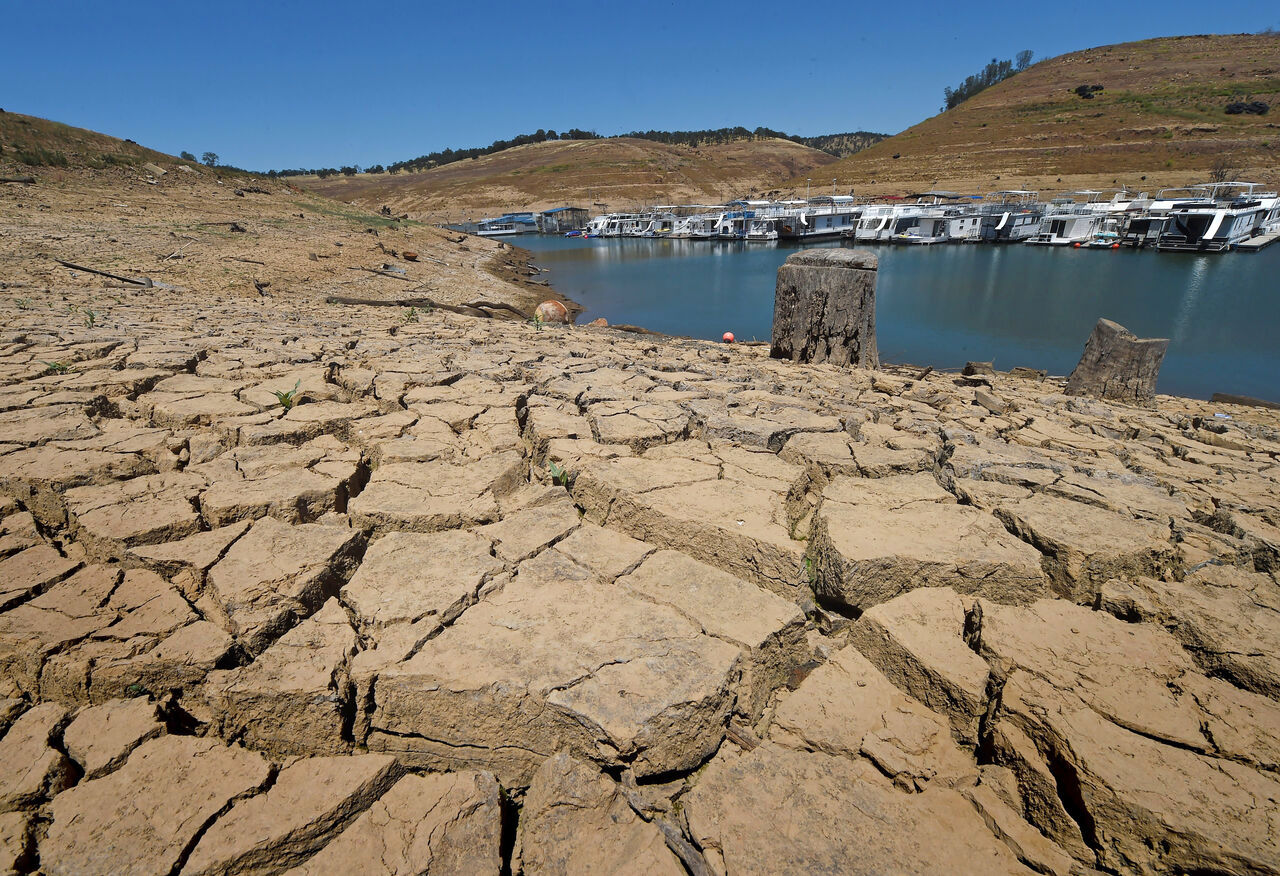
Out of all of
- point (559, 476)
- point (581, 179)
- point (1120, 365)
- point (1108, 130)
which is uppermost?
point (1108, 130)

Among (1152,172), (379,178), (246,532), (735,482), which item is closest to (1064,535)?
(735,482)

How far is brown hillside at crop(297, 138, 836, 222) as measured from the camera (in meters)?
57.4

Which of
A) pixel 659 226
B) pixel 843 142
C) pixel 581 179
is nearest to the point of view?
pixel 659 226

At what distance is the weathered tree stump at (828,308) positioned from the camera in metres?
5.11

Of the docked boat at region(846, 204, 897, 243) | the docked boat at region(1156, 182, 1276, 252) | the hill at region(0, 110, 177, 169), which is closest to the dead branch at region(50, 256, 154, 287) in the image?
the hill at region(0, 110, 177, 169)

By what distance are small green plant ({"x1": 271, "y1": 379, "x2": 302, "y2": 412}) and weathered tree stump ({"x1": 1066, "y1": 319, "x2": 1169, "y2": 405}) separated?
6.28 meters

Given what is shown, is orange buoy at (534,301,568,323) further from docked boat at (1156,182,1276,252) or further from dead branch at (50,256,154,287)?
docked boat at (1156,182,1276,252)

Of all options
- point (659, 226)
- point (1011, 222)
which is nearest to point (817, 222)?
point (1011, 222)

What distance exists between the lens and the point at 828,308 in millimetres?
5270

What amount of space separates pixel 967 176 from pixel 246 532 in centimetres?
5910

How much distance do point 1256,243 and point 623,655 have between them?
3928 cm

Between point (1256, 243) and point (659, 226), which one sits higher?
point (659, 226)

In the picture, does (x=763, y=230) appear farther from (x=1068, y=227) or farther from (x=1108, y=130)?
(x=1108, y=130)

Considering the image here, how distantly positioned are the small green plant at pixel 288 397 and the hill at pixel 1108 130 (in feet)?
174
